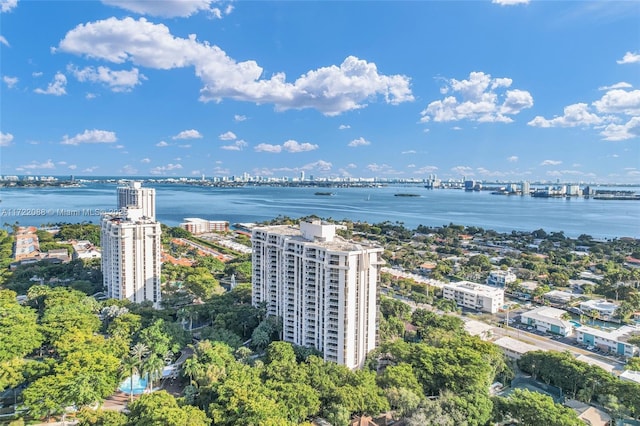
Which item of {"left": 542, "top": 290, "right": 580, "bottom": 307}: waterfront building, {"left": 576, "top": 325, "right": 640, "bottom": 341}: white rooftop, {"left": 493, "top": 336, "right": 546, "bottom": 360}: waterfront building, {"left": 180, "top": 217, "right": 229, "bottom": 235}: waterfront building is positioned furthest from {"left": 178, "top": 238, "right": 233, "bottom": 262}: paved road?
{"left": 576, "top": 325, "right": 640, "bottom": 341}: white rooftop

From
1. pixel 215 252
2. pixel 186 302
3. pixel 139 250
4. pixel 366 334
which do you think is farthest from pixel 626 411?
pixel 215 252

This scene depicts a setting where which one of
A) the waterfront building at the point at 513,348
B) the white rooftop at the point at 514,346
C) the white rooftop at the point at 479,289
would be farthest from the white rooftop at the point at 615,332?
the white rooftop at the point at 479,289

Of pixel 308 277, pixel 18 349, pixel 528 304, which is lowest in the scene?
pixel 528 304

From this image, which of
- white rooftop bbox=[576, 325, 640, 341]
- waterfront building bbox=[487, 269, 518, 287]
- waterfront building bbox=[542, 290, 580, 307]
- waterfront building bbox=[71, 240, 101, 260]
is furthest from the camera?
waterfront building bbox=[71, 240, 101, 260]

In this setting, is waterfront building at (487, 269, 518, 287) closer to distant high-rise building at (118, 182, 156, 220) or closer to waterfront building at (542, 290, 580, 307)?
waterfront building at (542, 290, 580, 307)

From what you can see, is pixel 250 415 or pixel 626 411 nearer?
pixel 250 415

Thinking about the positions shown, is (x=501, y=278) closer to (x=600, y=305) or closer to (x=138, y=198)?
(x=600, y=305)

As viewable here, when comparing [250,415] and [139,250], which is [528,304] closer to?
[250,415]

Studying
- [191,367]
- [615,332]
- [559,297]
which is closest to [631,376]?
[615,332]
